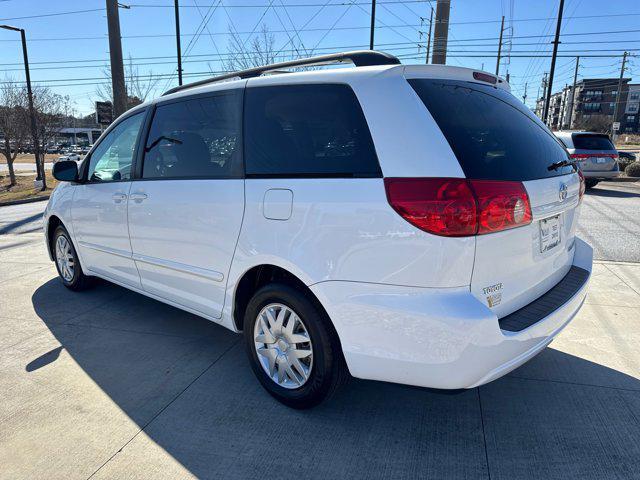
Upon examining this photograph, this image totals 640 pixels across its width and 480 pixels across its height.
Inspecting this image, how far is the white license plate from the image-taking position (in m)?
2.43

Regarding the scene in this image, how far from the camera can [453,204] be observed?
6.59ft

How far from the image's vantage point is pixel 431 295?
2.04 metres

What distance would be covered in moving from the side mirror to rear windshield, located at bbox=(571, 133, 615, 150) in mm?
13571

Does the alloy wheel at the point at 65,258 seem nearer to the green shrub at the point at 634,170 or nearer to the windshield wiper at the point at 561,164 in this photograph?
the windshield wiper at the point at 561,164

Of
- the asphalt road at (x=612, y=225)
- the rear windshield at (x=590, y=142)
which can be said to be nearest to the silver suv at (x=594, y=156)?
the rear windshield at (x=590, y=142)

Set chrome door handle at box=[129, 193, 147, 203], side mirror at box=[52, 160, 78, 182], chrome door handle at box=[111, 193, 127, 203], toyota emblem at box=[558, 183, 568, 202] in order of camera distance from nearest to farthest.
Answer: toyota emblem at box=[558, 183, 568, 202], chrome door handle at box=[129, 193, 147, 203], chrome door handle at box=[111, 193, 127, 203], side mirror at box=[52, 160, 78, 182]

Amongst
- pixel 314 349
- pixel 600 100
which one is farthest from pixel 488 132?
pixel 600 100

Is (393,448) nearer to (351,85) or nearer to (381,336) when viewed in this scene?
(381,336)

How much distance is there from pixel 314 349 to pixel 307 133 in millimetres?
1195

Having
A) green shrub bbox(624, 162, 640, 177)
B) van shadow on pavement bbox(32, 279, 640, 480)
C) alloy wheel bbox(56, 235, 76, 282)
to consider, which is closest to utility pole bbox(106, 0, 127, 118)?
alloy wheel bbox(56, 235, 76, 282)

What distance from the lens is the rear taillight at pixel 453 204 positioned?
201cm

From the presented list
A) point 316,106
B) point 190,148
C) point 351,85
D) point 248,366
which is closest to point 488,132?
point 351,85

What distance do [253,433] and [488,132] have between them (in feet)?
6.72

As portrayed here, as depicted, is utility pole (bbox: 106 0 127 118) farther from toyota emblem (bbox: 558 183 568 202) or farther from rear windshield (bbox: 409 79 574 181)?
toyota emblem (bbox: 558 183 568 202)
